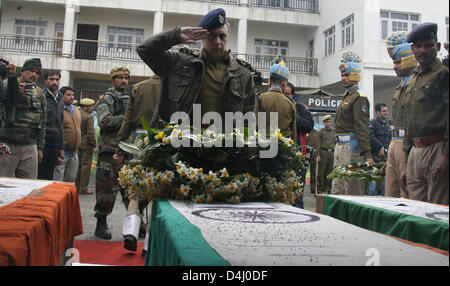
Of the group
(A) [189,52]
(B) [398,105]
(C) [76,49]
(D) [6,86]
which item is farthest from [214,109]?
(C) [76,49]

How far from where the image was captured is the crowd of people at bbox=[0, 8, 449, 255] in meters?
1.03

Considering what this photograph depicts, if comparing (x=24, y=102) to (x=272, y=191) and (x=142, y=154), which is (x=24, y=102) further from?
(x=272, y=191)

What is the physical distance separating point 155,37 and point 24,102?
100 inches

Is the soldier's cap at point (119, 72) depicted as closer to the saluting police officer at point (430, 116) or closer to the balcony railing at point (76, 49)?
the saluting police officer at point (430, 116)

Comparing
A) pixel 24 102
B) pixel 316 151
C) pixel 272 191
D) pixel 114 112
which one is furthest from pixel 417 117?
pixel 316 151

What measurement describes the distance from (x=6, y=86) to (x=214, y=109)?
2.35 m

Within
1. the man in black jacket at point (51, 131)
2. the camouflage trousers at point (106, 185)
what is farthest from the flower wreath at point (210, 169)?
the man in black jacket at point (51, 131)

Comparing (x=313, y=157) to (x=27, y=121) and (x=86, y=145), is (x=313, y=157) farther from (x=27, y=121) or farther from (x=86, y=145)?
(x=27, y=121)

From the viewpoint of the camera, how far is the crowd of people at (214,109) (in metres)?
1.03

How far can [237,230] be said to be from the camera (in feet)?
3.99

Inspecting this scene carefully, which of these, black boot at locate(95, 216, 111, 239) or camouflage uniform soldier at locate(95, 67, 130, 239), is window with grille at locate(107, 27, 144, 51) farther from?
black boot at locate(95, 216, 111, 239)

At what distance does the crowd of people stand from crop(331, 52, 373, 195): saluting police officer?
0.5 inches

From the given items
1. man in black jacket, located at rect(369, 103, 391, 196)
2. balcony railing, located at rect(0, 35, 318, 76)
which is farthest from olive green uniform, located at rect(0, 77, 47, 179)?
balcony railing, located at rect(0, 35, 318, 76)

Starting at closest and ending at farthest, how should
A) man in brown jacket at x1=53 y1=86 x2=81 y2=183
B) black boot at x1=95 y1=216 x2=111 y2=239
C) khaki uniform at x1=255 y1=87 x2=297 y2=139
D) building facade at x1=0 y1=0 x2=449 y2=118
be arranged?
black boot at x1=95 y1=216 x2=111 y2=239 → khaki uniform at x1=255 y1=87 x2=297 y2=139 → man in brown jacket at x1=53 y1=86 x2=81 y2=183 → building facade at x1=0 y1=0 x2=449 y2=118
